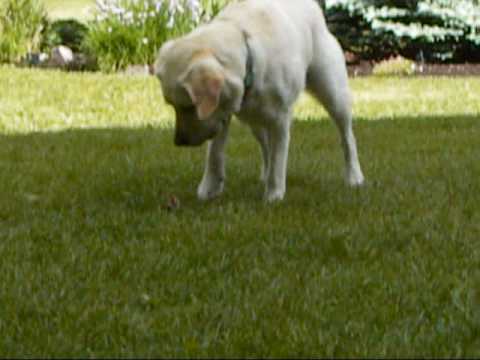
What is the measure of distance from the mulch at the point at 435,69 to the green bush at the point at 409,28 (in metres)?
0.41

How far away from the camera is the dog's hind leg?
19.1ft

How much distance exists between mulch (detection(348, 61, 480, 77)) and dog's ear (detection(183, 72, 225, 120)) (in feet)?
30.9

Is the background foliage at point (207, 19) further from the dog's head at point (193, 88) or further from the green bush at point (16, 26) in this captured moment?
the dog's head at point (193, 88)

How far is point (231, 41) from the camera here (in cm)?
491

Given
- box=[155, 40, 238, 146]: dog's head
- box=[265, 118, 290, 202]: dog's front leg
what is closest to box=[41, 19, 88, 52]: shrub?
box=[265, 118, 290, 202]: dog's front leg

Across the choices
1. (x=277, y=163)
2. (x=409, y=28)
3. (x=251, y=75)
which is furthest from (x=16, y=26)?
(x=251, y=75)

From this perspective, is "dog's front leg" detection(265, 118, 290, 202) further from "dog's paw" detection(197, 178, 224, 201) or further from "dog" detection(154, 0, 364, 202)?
"dog's paw" detection(197, 178, 224, 201)

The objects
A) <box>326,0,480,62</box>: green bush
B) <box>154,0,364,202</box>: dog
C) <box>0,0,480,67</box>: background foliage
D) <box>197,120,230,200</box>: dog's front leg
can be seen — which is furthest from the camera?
<box>326,0,480,62</box>: green bush

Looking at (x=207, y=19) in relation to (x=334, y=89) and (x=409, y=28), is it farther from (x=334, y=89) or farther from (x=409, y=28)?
(x=334, y=89)

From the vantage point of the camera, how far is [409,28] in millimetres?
14711

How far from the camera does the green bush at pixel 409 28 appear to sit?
48.0 ft

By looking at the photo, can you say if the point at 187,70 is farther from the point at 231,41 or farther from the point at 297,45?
the point at 297,45

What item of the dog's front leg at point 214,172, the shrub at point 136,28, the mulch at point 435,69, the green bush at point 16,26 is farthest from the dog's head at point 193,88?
the green bush at point 16,26

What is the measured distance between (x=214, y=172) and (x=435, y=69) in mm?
9281
